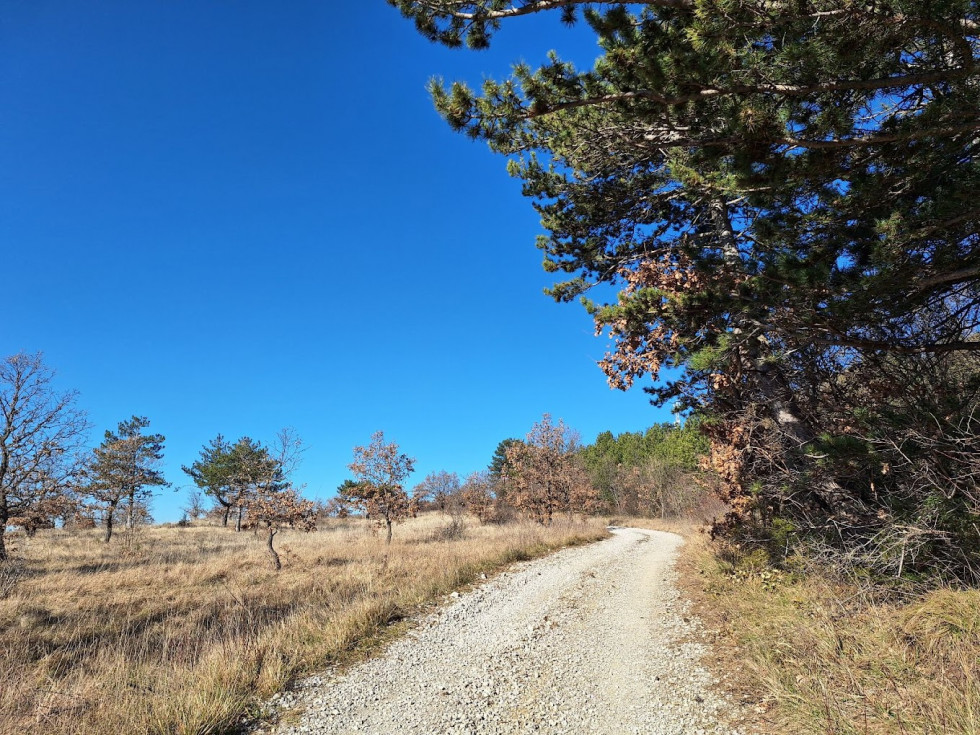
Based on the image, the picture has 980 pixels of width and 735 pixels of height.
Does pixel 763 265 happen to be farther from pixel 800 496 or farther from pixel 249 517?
pixel 249 517

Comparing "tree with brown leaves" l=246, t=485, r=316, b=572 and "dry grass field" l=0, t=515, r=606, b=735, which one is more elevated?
"tree with brown leaves" l=246, t=485, r=316, b=572

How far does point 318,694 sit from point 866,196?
7.85m

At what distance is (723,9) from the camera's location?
300 cm

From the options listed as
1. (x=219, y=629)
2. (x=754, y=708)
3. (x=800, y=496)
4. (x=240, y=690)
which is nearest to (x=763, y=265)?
(x=754, y=708)

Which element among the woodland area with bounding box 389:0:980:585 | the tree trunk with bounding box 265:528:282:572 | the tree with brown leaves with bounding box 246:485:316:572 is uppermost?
the woodland area with bounding box 389:0:980:585

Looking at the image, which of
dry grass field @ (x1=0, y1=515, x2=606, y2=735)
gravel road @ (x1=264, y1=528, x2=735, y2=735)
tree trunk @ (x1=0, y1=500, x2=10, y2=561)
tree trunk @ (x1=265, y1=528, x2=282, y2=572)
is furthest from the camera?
tree trunk @ (x1=265, y1=528, x2=282, y2=572)

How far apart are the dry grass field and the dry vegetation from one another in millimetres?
5181

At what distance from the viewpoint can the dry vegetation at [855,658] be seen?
10.0 feet

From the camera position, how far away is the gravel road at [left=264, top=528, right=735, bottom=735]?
160 inches

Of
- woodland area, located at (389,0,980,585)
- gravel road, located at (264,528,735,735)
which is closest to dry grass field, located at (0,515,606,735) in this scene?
gravel road, located at (264,528,735,735)

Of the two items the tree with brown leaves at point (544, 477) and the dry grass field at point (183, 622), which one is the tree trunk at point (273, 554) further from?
the tree with brown leaves at point (544, 477)

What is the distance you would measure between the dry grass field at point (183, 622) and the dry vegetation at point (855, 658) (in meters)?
5.18

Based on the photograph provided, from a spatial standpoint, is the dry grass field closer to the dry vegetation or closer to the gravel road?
the gravel road

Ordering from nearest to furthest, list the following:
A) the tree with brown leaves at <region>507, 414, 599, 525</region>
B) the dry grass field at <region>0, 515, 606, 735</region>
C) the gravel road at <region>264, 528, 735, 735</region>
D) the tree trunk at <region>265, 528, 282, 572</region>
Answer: the gravel road at <region>264, 528, 735, 735</region>, the dry grass field at <region>0, 515, 606, 735</region>, the tree trunk at <region>265, 528, 282, 572</region>, the tree with brown leaves at <region>507, 414, 599, 525</region>
